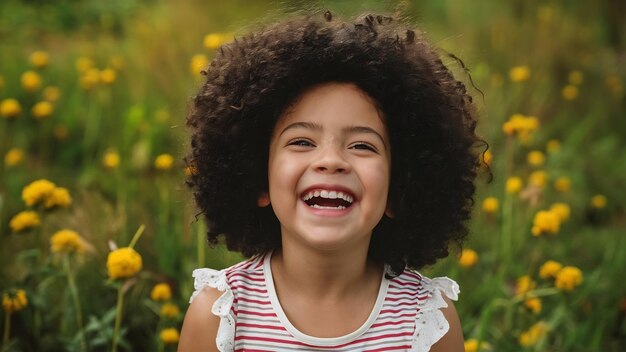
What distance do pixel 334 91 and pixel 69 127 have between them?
255 cm

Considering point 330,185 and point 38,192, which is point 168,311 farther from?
point 330,185

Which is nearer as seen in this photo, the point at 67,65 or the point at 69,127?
the point at 69,127

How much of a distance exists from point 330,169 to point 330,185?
3cm

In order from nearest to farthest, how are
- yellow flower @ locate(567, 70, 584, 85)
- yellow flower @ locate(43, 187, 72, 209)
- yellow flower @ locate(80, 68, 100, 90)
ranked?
yellow flower @ locate(43, 187, 72, 209)
yellow flower @ locate(80, 68, 100, 90)
yellow flower @ locate(567, 70, 584, 85)

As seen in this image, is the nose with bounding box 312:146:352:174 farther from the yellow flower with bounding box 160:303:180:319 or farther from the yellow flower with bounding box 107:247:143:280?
the yellow flower with bounding box 160:303:180:319

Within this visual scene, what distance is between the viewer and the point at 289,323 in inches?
74.2

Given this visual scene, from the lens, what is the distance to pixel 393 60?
191 cm

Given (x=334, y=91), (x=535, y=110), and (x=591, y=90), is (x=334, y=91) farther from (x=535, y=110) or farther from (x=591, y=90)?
(x=591, y=90)

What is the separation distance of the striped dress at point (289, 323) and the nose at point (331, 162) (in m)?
0.33

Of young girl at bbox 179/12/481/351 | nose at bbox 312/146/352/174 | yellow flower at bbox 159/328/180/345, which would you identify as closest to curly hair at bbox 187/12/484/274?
young girl at bbox 179/12/481/351

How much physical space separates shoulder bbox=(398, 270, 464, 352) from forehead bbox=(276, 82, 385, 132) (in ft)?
1.32

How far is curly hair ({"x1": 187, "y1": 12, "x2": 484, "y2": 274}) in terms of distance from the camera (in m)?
1.87

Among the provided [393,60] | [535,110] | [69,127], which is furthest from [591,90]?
[393,60]

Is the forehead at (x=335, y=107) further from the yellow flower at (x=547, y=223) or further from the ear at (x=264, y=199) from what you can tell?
the yellow flower at (x=547, y=223)
